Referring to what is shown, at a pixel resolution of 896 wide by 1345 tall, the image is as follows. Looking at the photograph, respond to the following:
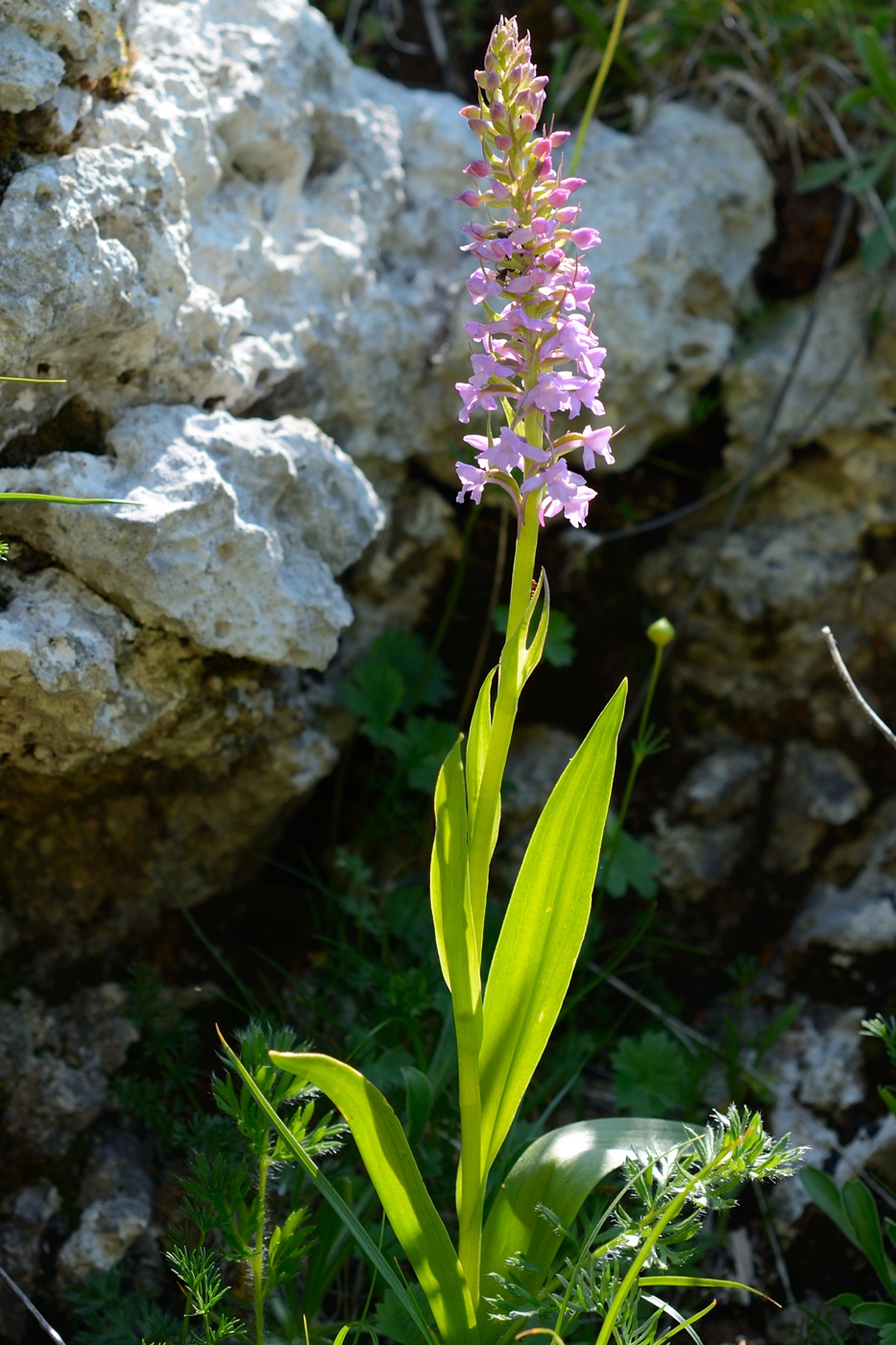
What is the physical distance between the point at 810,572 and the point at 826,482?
0.30 meters

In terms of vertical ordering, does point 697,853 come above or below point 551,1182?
below

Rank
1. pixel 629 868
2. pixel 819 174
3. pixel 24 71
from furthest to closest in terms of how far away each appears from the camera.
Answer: pixel 819 174 < pixel 629 868 < pixel 24 71

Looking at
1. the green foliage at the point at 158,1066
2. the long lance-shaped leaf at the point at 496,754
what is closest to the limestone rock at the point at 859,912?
the long lance-shaped leaf at the point at 496,754

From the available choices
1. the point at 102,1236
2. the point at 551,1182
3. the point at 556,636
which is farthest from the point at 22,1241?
the point at 556,636

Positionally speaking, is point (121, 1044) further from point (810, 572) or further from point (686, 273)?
point (686, 273)

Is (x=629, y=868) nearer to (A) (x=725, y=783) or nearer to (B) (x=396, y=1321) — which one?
(A) (x=725, y=783)

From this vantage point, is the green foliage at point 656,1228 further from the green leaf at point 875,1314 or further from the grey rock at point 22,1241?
the grey rock at point 22,1241

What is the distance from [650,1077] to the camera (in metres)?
1.99

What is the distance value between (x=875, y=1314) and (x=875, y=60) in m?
2.74

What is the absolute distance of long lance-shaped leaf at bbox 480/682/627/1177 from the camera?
1508 millimetres

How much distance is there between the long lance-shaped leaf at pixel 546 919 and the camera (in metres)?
1.51

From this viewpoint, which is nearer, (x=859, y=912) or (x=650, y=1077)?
(x=650, y=1077)

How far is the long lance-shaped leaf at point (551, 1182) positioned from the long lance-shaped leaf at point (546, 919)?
0.08 metres

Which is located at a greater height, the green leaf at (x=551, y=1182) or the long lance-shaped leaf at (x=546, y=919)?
the long lance-shaped leaf at (x=546, y=919)
